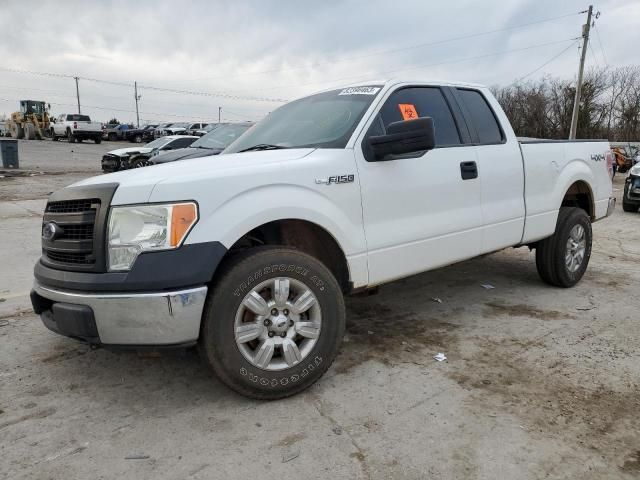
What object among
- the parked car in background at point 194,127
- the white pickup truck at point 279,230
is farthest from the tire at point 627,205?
the parked car in background at point 194,127

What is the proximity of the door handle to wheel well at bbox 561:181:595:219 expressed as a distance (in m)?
1.77

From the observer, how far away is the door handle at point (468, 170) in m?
3.92

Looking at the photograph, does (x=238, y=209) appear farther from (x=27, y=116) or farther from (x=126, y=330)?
(x=27, y=116)

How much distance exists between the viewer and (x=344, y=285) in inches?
134

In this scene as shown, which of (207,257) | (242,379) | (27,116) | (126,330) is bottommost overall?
(242,379)

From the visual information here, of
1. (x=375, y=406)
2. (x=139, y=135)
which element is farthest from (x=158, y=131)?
(x=375, y=406)

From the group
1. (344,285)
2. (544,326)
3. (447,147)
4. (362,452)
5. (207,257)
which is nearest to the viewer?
(362,452)

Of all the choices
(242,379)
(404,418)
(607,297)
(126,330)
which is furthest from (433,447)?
(607,297)

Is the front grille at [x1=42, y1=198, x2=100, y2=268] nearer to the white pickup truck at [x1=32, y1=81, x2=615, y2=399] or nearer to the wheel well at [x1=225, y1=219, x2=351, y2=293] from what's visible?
the white pickup truck at [x1=32, y1=81, x2=615, y2=399]

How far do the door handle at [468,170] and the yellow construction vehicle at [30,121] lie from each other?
44.1 metres

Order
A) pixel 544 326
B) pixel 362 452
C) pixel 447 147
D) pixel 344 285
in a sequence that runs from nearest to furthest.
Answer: pixel 362 452
pixel 344 285
pixel 447 147
pixel 544 326

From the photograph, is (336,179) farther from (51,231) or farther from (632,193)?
(632,193)

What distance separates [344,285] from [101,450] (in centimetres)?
168

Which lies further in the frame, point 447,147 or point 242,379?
point 447,147
